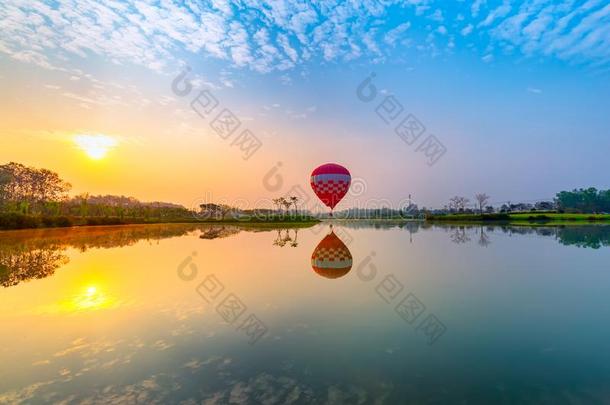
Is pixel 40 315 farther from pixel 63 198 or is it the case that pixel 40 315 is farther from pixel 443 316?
pixel 63 198

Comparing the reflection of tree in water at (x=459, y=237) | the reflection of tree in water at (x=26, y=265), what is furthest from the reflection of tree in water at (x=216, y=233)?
the reflection of tree in water at (x=459, y=237)

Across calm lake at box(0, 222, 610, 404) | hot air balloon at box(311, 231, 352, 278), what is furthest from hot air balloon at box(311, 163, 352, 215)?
calm lake at box(0, 222, 610, 404)

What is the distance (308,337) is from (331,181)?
76.2 feet

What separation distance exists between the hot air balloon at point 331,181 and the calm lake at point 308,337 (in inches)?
700

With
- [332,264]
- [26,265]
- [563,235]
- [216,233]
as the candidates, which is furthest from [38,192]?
[563,235]

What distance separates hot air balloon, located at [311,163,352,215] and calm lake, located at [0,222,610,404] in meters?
17.8

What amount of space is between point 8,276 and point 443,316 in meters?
14.2

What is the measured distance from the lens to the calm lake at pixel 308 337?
12.6 ft

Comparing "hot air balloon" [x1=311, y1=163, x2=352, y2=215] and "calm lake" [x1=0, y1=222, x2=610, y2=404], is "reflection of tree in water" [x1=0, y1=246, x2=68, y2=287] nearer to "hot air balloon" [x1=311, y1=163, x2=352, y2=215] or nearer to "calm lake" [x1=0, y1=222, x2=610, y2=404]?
"calm lake" [x1=0, y1=222, x2=610, y2=404]

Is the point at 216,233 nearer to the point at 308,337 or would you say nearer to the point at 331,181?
the point at 331,181

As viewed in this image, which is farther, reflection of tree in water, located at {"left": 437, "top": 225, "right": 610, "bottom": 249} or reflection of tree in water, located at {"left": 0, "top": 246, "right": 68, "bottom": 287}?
reflection of tree in water, located at {"left": 437, "top": 225, "right": 610, "bottom": 249}

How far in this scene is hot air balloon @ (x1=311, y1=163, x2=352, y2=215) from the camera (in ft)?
92.5

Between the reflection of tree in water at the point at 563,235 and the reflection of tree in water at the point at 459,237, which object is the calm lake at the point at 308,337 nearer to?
the reflection of tree in water at the point at 459,237

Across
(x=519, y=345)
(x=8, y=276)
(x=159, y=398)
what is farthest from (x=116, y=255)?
(x=519, y=345)
